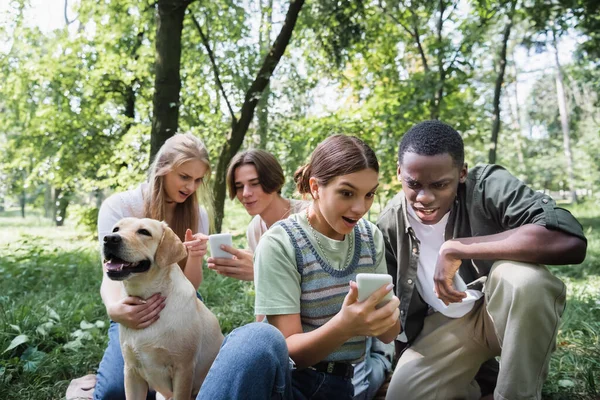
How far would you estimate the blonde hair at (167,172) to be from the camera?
10.5 feet

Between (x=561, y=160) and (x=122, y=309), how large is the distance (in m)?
34.8

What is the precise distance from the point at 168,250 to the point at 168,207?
1.03 meters

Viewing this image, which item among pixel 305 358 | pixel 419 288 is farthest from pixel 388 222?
pixel 305 358

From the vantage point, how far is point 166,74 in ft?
22.2

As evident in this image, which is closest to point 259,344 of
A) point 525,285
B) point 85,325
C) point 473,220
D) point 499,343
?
point 525,285

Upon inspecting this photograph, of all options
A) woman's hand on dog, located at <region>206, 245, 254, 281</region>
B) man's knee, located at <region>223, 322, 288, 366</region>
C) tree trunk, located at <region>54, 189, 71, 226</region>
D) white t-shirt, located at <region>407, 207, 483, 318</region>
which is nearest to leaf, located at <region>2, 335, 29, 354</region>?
woman's hand on dog, located at <region>206, 245, 254, 281</region>

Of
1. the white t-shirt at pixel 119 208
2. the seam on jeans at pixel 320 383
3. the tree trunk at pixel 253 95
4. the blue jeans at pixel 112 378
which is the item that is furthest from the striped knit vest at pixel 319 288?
the tree trunk at pixel 253 95

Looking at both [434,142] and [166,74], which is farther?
[166,74]

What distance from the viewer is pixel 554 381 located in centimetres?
312

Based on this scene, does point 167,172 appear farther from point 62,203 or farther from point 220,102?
point 62,203

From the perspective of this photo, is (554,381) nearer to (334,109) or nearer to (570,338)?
(570,338)

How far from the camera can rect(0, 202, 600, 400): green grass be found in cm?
325

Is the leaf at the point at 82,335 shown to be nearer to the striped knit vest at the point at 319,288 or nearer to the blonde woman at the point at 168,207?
the blonde woman at the point at 168,207

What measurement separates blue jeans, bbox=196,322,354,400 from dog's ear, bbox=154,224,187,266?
795 millimetres
